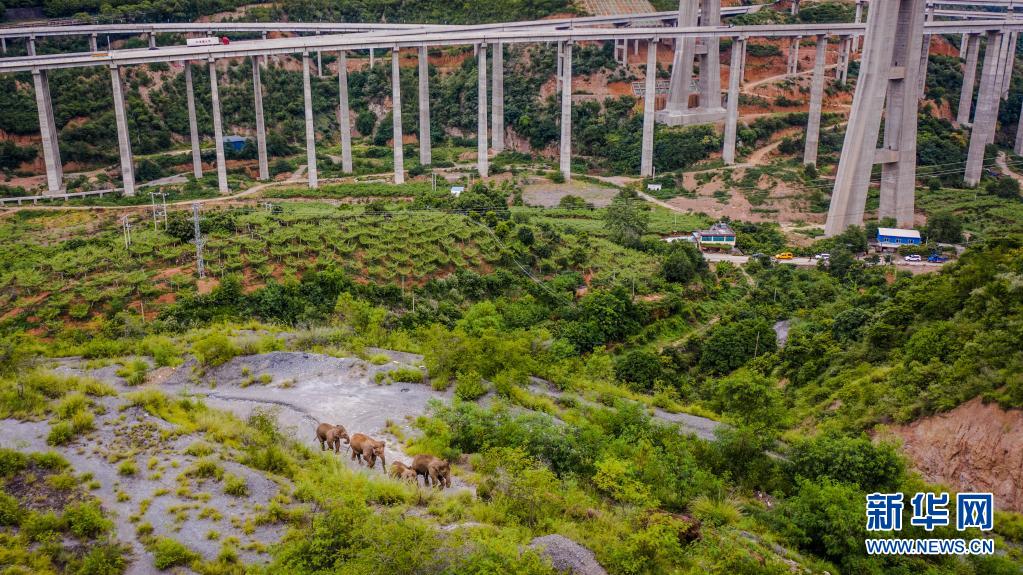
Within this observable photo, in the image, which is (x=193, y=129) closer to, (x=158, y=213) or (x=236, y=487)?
(x=158, y=213)

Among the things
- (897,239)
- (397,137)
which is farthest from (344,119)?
(897,239)

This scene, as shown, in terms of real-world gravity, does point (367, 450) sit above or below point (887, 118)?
below

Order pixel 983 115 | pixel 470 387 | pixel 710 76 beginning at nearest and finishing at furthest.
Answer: pixel 470 387 < pixel 983 115 < pixel 710 76

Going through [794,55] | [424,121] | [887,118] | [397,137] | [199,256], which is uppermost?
[794,55]

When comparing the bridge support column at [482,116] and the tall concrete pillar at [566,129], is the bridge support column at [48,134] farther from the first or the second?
the tall concrete pillar at [566,129]

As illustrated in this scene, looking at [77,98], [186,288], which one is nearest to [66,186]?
[77,98]

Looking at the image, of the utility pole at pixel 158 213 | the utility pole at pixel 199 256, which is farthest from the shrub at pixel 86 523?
the utility pole at pixel 158 213

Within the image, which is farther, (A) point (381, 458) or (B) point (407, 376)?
(B) point (407, 376)

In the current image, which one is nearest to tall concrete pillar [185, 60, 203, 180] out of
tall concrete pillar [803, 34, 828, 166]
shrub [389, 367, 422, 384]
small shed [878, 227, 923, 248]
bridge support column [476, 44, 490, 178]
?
bridge support column [476, 44, 490, 178]
